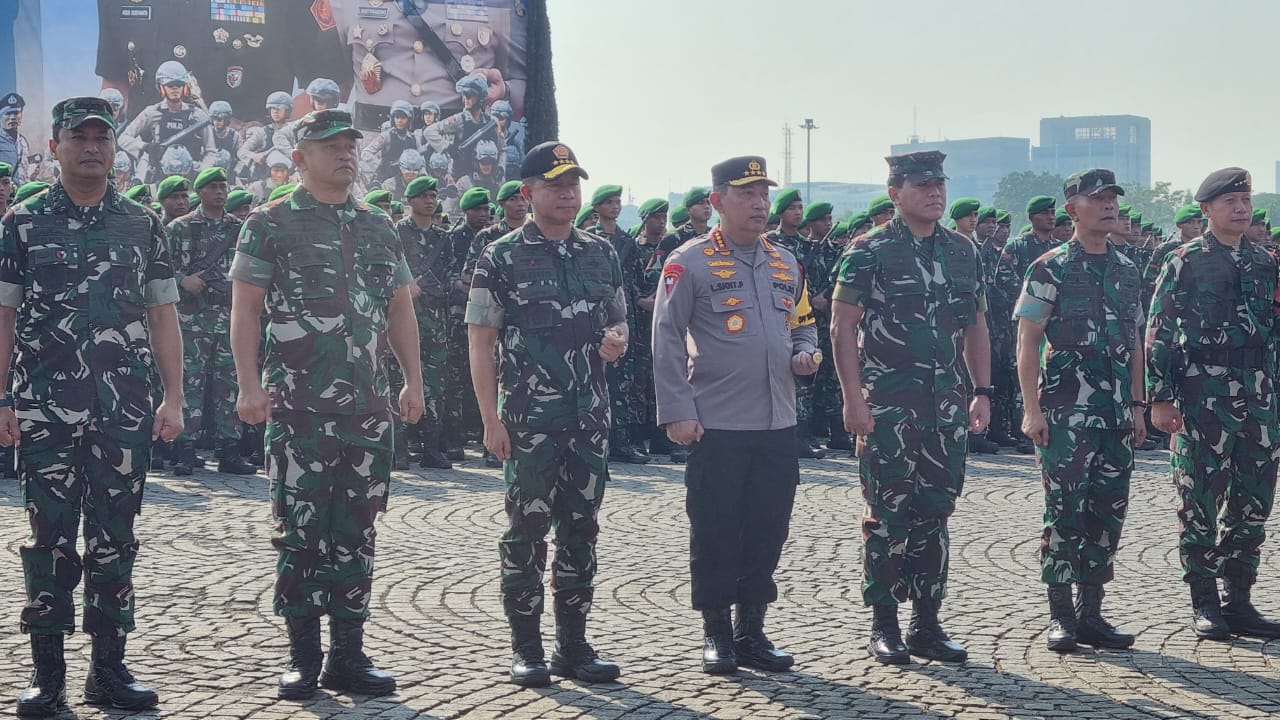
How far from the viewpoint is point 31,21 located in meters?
19.5

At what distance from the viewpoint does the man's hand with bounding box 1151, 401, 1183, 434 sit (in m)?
6.82

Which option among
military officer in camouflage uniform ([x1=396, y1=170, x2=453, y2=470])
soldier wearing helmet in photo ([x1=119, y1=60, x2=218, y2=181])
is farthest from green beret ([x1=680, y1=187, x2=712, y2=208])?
soldier wearing helmet in photo ([x1=119, y1=60, x2=218, y2=181])

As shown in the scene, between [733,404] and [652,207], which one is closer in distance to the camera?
[733,404]

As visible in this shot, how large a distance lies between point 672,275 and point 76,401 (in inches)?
97.3

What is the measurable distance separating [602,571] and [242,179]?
13.5 m

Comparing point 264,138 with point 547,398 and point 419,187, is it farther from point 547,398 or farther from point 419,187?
point 547,398

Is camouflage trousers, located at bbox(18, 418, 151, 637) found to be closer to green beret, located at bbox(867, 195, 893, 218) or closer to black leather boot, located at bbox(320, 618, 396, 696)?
black leather boot, located at bbox(320, 618, 396, 696)

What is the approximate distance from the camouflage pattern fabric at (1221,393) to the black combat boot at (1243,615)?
0.19ft

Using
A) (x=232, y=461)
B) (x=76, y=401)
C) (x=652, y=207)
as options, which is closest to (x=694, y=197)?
(x=652, y=207)

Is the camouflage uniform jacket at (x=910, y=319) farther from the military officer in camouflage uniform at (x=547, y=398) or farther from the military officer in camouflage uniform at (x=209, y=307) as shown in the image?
the military officer in camouflage uniform at (x=209, y=307)

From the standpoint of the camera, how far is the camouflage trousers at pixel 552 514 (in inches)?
234

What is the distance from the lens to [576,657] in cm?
592

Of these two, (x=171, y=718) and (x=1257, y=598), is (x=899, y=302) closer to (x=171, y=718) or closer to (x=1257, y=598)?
(x=1257, y=598)

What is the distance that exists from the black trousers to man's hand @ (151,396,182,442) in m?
2.11
